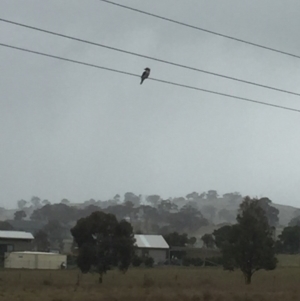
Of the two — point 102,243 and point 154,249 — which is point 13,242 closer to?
point 154,249

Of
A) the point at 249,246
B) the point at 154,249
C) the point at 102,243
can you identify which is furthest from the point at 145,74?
the point at 154,249

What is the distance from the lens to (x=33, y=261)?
72000 mm

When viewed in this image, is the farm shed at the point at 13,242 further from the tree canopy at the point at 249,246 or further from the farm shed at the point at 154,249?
the tree canopy at the point at 249,246

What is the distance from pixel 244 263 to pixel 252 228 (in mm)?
2307

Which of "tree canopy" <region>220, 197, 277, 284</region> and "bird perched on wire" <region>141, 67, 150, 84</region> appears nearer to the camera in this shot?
"bird perched on wire" <region>141, 67, 150, 84</region>

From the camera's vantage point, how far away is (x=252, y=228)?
3872 centimetres

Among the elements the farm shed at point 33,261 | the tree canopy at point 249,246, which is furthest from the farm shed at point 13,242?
the tree canopy at point 249,246

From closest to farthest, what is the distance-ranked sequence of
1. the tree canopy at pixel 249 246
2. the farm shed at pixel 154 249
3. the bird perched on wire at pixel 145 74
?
the bird perched on wire at pixel 145 74, the tree canopy at pixel 249 246, the farm shed at pixel 154 249

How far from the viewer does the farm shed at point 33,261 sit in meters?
71.6

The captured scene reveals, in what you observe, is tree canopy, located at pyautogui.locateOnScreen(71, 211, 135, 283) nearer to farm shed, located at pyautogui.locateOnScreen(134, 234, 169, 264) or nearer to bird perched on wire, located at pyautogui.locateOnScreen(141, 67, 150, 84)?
bird perched on wire, located at pyautogui.locateOnScreen(141, 67, 150, 84)

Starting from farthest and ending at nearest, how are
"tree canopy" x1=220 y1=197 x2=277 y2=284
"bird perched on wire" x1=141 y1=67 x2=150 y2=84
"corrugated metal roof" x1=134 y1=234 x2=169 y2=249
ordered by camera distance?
1. "corrugated metal roof" x1=134 y1=234 x2=169 y2=249
2. "tree canopy" x1=220 y1=197 x2=277 y2=284
3. "bird perched on wire" x1=141 y1=67 x2=150 y2=84

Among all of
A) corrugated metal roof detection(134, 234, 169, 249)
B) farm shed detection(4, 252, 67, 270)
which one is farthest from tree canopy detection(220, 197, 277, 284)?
corrugated metal roof detection(134, 234, 169, 249)

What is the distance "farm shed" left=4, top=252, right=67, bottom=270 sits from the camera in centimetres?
7162

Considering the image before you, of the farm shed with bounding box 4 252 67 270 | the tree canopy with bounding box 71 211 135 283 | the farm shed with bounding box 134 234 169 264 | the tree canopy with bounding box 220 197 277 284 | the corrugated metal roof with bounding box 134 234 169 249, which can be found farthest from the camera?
the corrugated metal roof with bounding box 134 234 169 249
